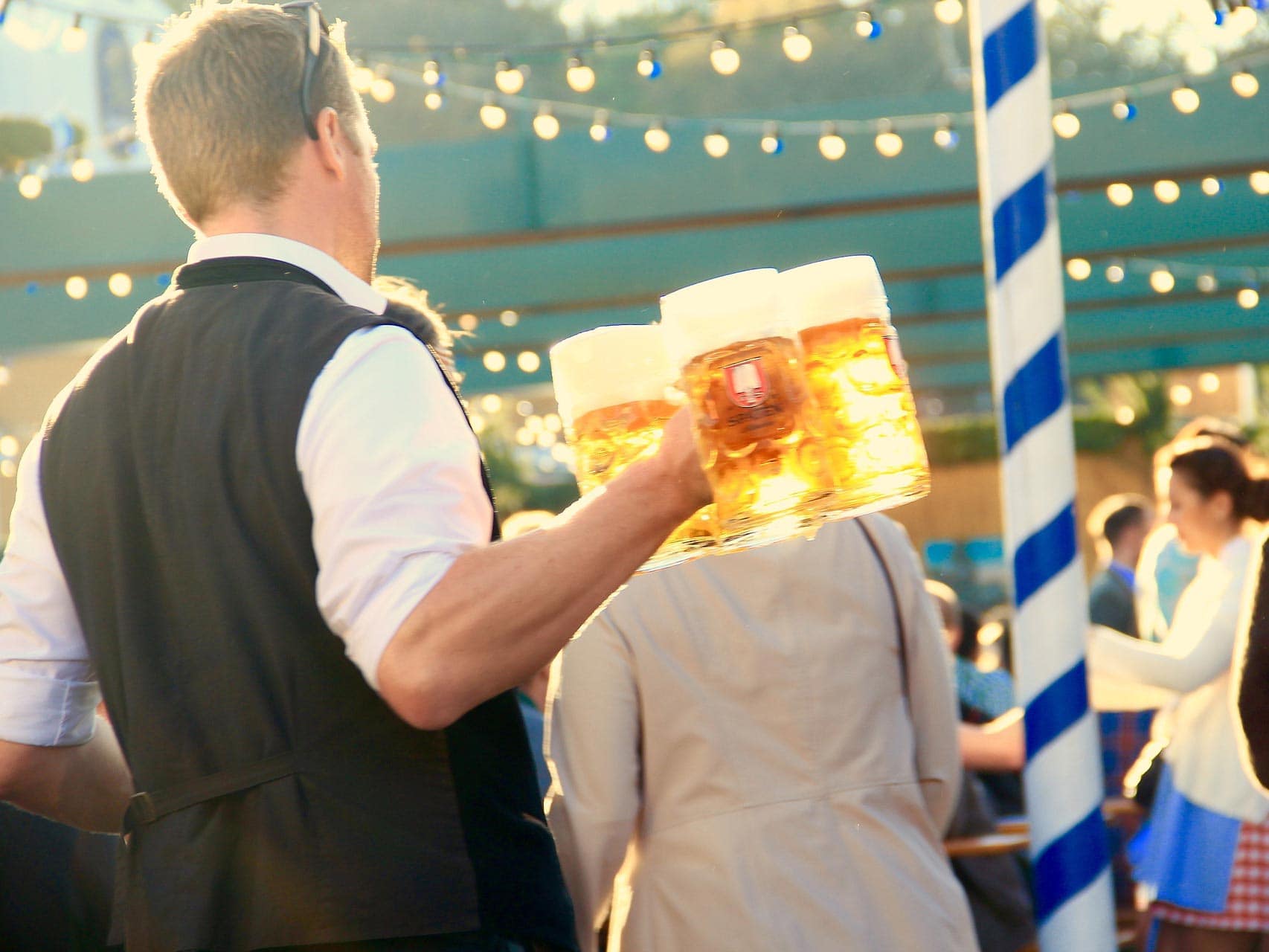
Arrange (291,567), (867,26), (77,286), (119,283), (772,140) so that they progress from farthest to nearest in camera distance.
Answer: (77,286)
(119,283)
(772,140)
(867,26)
(291,567)

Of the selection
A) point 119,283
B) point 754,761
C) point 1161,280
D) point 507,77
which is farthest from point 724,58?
point 1161,280

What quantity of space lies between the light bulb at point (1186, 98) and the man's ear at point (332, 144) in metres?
4.13

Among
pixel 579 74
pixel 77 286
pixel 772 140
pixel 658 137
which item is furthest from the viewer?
pixel 77 286

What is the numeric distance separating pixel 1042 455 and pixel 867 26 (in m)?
2.55

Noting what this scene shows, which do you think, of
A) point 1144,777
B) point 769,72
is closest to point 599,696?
point 1144,777

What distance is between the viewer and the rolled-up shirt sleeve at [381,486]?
3.49ft

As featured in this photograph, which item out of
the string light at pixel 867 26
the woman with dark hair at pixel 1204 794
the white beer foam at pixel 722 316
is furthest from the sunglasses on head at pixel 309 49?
the string light at pixel 867 26

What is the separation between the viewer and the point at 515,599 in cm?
105

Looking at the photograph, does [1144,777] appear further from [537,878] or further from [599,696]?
[537,878]

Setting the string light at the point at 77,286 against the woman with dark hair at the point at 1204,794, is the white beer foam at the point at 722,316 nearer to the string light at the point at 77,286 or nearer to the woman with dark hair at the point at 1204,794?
the woman with dark hair at the point at 1204,794

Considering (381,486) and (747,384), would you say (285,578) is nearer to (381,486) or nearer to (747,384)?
(381,486)

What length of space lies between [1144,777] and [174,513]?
3.11 metres

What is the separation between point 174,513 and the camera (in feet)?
3.88

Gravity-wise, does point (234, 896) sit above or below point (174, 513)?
below
